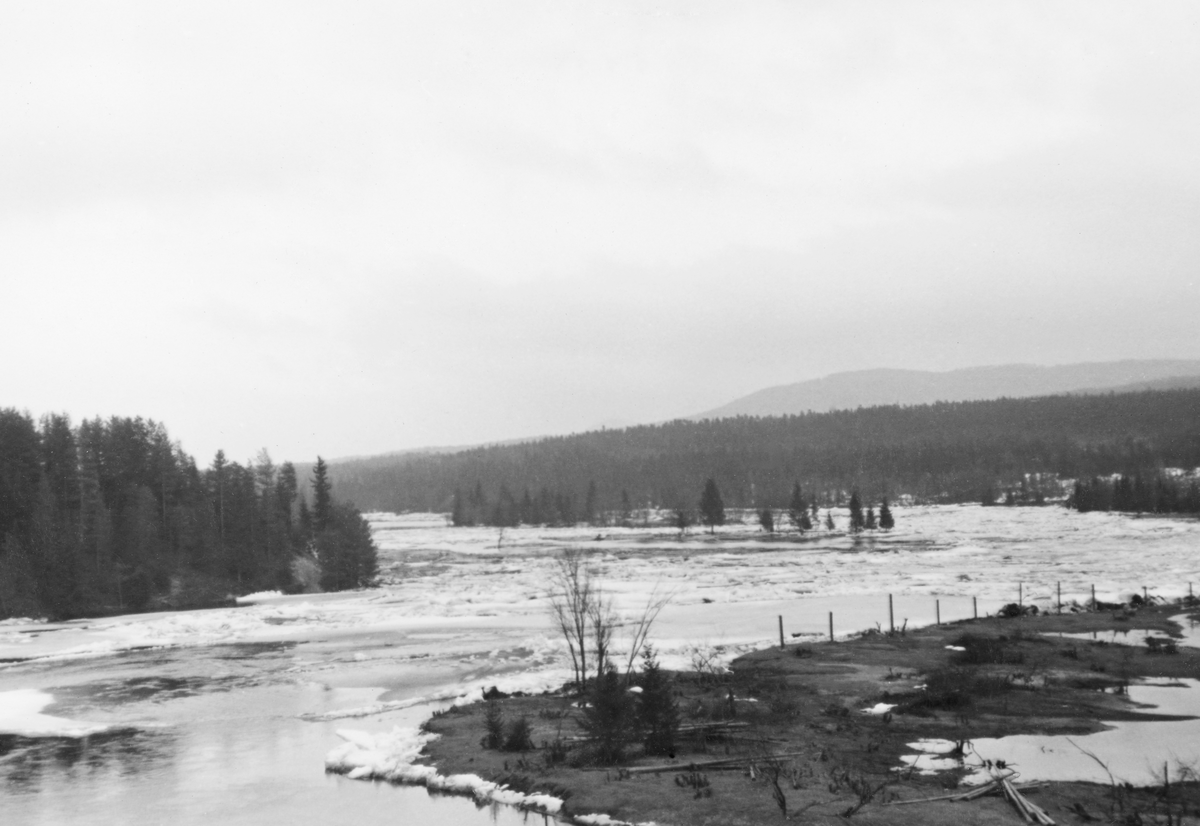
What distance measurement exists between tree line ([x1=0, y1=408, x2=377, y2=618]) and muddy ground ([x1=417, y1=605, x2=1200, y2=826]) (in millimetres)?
46187

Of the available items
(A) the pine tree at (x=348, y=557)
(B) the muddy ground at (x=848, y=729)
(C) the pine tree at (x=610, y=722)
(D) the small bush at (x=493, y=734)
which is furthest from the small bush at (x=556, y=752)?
(A) the pine tree at (x=348, y=557)

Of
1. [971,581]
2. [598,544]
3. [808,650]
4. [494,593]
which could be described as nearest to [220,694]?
[808,650]

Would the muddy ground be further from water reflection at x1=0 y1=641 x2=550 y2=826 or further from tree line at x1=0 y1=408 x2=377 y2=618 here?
tree line at x1=0 y1=408 x2=377 y2=618

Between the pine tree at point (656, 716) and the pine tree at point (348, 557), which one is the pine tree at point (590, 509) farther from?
the pine tree at point (656, 716)

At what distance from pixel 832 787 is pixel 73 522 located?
7109 cm

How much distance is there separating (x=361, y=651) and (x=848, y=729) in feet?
74.3

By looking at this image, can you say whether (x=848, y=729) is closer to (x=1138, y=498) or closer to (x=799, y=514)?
(x=799, y=514)

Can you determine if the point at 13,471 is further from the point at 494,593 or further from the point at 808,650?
the point at 808,650

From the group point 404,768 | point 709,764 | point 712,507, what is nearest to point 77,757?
point 404,768

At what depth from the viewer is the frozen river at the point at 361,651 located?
17.2 m

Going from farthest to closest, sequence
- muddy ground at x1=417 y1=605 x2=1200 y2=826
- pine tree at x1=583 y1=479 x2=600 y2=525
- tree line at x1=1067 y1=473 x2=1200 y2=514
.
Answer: pine tree at x1=583 y1=479 x2=600 y2=525
tree line at x1=1067 y1=473 x2=1200 y2=514
muddy ground at x1=417 y1=605 x2=1200 y2=826

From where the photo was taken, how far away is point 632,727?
1819 centimetres

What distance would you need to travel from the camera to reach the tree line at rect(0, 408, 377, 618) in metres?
59.2

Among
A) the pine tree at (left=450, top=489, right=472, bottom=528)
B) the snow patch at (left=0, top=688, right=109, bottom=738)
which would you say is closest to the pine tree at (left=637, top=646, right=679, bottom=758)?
the snow patch at (left=0, top=688, right=109, bottom=738)
